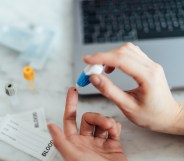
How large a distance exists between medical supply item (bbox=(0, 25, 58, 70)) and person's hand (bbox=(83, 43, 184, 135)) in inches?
9.3

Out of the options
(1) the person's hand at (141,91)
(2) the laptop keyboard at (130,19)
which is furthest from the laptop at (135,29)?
(1) the person's hand at (141,91)

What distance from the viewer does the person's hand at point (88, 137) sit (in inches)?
20.5

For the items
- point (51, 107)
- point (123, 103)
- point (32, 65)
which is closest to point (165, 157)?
point (123, 103)

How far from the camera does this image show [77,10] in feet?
2.68

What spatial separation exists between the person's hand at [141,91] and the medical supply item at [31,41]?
235 mm

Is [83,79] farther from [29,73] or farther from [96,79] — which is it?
[29,73]

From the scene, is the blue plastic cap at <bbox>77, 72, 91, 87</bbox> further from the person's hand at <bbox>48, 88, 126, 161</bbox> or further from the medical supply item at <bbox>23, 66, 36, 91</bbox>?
the medical supply item at <bbox>23, 66, 36, 91</bbox>

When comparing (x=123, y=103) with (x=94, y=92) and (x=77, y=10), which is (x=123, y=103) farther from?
(x=77, y=10)

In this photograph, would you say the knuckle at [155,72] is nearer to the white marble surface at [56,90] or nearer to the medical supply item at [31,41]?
the white marble surface at [56,90]

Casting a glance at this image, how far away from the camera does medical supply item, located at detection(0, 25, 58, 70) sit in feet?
2.48

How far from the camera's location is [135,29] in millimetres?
762

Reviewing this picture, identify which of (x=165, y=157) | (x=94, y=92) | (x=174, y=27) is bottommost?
(x=165, y=157)

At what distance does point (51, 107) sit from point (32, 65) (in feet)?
0.40

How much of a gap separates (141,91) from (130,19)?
28 centimetres
